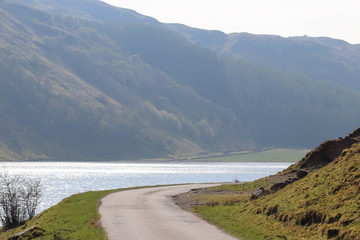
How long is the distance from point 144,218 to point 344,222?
56.2 feet

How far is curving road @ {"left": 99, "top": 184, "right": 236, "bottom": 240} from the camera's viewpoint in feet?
116

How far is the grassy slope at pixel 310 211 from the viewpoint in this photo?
110ft

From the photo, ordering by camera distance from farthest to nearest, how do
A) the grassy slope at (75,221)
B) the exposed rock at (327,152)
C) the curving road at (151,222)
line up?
the exposed rock at (327,152) < the grassy slope at (75,221) < the curving road at (151,222)

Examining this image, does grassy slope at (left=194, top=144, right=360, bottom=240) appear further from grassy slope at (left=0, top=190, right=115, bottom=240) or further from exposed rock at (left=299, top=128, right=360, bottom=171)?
exposed rock at (left=299, top=128, right=360, bottom=171)

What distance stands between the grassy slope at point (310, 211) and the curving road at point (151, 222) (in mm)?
1888

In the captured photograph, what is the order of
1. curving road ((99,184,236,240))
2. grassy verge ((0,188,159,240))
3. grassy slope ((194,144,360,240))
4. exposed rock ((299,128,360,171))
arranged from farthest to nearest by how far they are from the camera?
exposed rock ((299,128,360,171)) → grassy verge ((0,188,159,240)) → curving road ((99,184,236,240)) → grassy slope ((194,144,360,240))

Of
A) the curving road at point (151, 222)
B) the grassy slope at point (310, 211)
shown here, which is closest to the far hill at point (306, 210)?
the grassy slope at point (310, 211)

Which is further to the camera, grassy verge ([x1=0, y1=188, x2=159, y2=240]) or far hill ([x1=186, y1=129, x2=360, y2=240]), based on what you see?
grassy verge ([x1=0, y1=188, x2=159, y2=240])

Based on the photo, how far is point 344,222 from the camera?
32.8 m

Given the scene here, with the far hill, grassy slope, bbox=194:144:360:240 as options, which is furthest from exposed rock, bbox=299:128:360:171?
grassy slope, bbox=194:144:360:240

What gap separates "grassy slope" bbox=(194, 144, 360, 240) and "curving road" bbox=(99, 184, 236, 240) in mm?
1888

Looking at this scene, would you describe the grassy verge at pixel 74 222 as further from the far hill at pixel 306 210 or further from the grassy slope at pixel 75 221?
the far hill at pixel 306 210

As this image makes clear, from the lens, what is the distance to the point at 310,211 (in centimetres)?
3684

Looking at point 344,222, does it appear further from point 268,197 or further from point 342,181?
point 268,197
